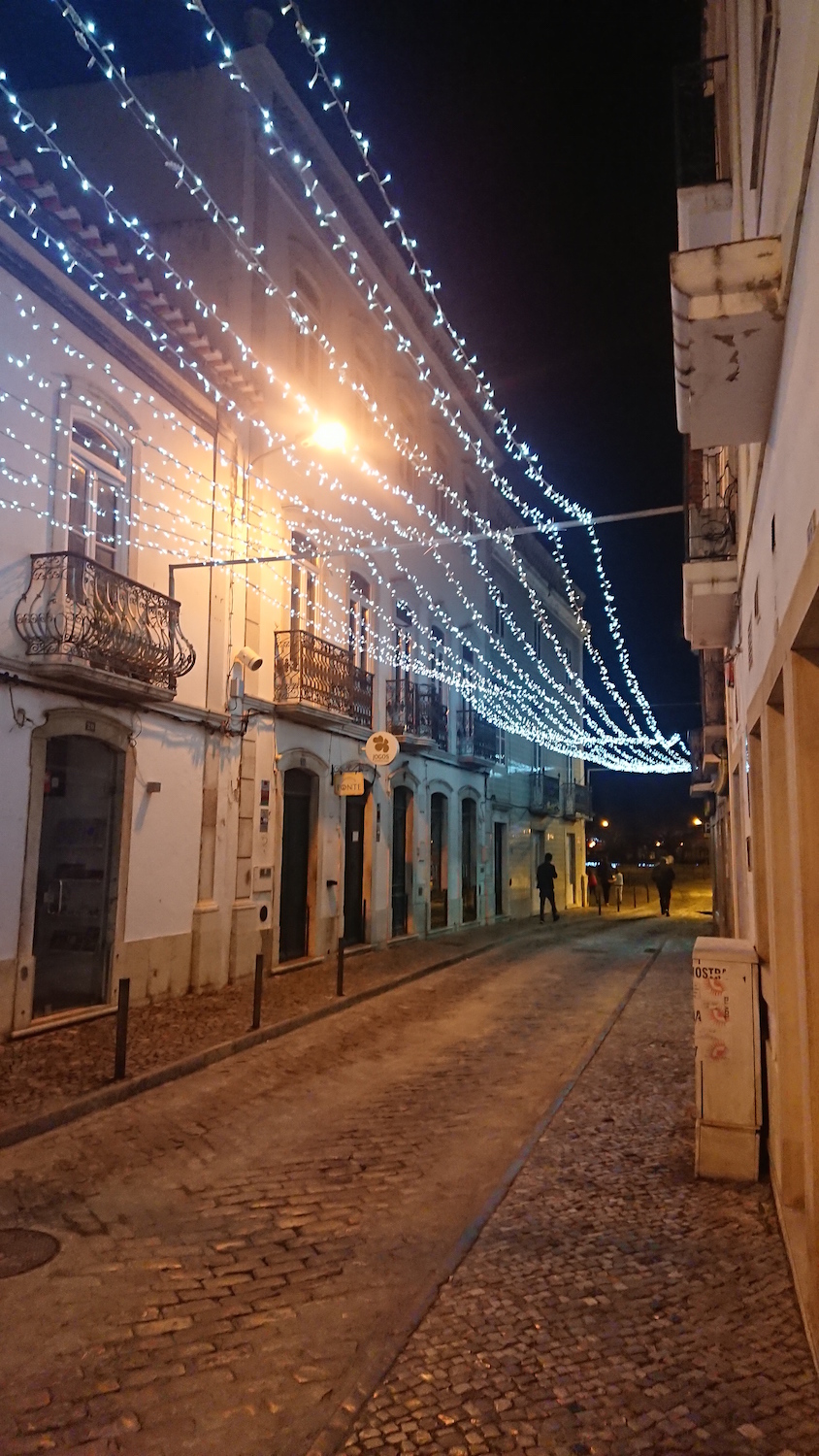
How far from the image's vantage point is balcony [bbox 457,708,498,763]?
2188cm

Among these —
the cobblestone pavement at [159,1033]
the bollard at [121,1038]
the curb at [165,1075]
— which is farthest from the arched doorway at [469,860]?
the bollard at [121,1038]

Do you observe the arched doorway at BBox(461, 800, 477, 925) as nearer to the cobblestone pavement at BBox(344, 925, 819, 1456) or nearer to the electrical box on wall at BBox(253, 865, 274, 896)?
the electrical box on wall at BBox(253, 865, 274, 896)

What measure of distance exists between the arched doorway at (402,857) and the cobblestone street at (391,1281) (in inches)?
428

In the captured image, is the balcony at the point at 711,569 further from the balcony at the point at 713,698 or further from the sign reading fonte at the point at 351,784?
the balcony at the point at 713,698

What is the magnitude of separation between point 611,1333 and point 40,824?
7278 mm

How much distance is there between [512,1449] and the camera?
2.91 metres

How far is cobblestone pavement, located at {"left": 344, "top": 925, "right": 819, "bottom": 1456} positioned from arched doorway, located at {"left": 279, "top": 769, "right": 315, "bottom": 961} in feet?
28.8

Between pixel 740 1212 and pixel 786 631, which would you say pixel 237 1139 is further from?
pixel 786 631

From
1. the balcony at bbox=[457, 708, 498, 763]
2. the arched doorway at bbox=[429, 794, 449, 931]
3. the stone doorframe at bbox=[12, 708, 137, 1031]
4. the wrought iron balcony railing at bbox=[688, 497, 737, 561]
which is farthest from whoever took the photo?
the balcony at bbox=[457, 708, 498, 763]

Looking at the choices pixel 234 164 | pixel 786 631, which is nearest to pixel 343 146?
pixel 234 164

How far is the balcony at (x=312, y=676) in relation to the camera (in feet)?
43.9

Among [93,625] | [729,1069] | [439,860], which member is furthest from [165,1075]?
[439,860]

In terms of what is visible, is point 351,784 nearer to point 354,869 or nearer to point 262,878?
point 262,878

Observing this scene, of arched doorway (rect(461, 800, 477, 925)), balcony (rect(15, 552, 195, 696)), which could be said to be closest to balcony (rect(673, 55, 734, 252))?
balcony (rect(15, 552, 195, 696))
